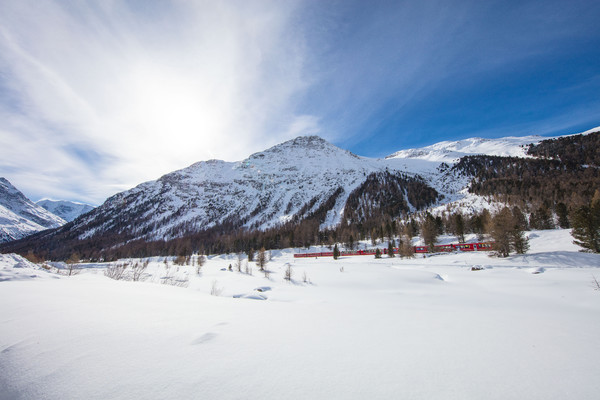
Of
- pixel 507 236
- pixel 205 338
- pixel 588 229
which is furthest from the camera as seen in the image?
pixel 507 236

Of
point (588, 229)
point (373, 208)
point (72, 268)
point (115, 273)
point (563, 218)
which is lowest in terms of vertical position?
point (72, 268)

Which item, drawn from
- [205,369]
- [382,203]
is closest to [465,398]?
[205,369]

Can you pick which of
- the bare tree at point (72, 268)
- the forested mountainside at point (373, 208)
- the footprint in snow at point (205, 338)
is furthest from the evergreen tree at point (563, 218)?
the bare tree at point (72, 268)

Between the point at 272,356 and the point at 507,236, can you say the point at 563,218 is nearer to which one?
the point at 507,236

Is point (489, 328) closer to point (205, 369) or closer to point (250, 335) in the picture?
point (250, 335)

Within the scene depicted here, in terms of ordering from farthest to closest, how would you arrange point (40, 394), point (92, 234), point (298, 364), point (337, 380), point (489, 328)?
point (92, 234)
point (489, 328)
point (298, 364)
point (337, 380)
point (40, 394)

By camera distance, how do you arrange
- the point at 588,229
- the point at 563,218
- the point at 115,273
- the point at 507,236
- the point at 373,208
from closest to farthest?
the point at 115,273, the point at 588,229, the point at 507,236, the point at 563,218, the point at 373,208

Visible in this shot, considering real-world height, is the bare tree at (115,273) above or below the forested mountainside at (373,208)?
below

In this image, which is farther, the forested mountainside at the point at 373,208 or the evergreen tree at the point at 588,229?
the forested mountainside at the point at 373,208

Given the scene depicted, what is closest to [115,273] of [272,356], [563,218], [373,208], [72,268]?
[72,268]

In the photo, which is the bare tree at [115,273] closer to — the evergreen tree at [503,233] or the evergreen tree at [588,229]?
the evergreen tree at [503,233]

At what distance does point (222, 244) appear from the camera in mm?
111438

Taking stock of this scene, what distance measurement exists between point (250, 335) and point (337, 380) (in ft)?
5.70

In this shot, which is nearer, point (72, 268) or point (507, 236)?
point (72, 268)
